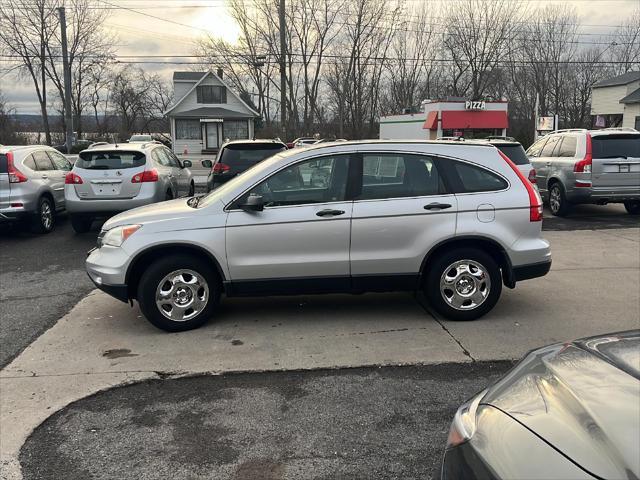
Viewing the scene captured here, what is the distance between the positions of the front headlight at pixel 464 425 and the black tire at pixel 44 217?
1006 centimetres

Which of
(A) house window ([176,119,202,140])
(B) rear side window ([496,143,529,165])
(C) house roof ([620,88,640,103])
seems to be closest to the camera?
(B) rear side window ([496,143,529,165])

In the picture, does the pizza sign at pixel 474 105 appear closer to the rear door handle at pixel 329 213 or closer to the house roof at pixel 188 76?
the house roof at pixel 188 76

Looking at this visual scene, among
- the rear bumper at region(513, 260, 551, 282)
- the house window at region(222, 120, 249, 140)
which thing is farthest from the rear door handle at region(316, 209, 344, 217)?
the house window at region(222, 120, 249, 140)

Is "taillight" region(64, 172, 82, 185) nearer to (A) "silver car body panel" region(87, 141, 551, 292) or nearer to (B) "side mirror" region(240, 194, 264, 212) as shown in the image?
(A) "silver car body panel" region(87, 141, 551, 292)

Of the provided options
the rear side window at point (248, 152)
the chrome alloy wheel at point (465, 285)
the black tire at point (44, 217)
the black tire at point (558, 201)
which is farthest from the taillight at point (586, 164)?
the black tire at point (44, 217)

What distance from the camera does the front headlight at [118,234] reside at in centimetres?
516

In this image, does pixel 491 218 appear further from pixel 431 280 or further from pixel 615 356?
pixel 615 356

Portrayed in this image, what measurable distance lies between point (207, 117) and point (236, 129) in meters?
2.44

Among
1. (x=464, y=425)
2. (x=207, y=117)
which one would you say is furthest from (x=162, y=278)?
(x=207, y=117)

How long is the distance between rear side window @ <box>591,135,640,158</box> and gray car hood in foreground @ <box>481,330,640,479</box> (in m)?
10.4

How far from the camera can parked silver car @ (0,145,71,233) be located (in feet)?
32.4

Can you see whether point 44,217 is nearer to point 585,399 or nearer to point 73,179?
point 73,179

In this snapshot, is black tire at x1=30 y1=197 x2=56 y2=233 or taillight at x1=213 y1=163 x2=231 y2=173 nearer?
black tire at x1=30 y1=197 x2=56 y2=233

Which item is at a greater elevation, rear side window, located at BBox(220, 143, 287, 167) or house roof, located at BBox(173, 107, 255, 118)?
house roof, located at BBox(173, 107, 255, 118)
